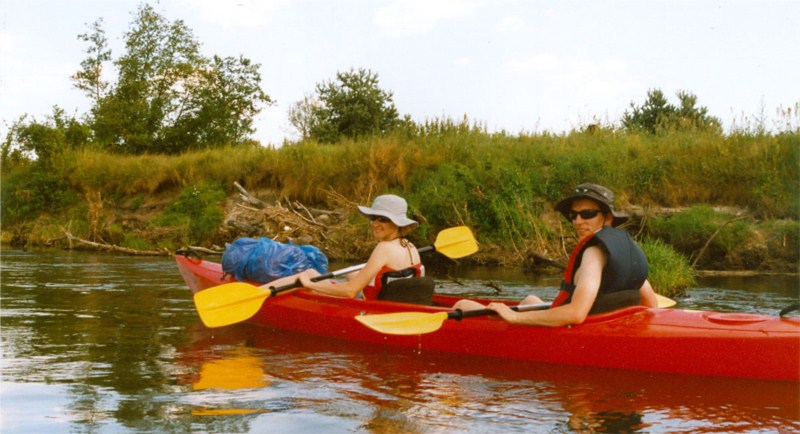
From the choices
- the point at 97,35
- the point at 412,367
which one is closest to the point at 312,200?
the point at 412,367

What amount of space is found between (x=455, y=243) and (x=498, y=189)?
5.70m

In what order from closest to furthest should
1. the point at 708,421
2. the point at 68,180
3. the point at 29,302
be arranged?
the point at 708,421
the point at 29,302
the point at 68,180

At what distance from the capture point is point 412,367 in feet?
18.5

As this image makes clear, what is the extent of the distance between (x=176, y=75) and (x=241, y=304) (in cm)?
2434

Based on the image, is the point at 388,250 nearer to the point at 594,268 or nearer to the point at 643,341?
the point at 594,268

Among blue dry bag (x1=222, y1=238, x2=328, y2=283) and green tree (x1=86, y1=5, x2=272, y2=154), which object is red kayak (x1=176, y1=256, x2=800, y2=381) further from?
green tree (x1=86, y1=5, x2=272, y2=154)

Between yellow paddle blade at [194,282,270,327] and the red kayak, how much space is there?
80cm

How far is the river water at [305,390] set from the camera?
4.20 metres

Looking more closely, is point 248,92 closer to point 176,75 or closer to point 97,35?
point 176,75

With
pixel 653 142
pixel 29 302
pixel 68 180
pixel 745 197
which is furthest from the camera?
pixel 68 180

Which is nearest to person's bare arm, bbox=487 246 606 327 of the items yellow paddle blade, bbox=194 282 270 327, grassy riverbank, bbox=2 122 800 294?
yellow paddle blade, bbox=194 282 270 327

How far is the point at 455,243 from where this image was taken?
7641 millimetres

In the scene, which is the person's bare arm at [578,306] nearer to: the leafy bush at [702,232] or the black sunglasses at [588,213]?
the black sunglasses at [588,213]

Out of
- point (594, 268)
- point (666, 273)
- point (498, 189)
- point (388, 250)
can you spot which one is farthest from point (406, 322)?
point (498, 189)
